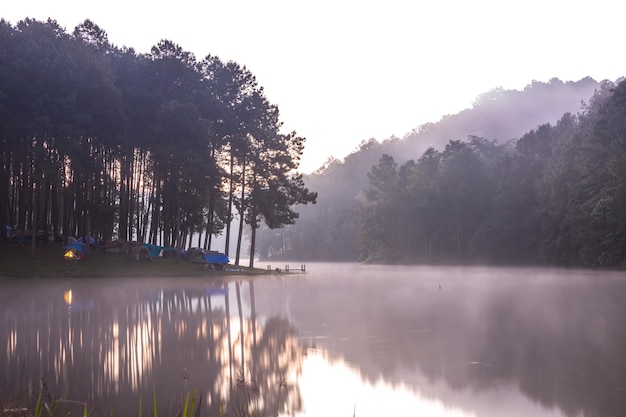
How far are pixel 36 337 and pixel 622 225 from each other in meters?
56.6

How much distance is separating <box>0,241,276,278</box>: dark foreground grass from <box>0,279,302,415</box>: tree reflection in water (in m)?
19.5

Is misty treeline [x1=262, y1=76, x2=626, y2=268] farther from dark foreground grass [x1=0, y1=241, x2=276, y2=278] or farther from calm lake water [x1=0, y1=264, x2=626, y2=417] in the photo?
calm lake water [x1=0, y1=264, x2=626, y2=417]

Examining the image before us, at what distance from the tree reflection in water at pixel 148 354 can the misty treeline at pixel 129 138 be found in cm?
2444

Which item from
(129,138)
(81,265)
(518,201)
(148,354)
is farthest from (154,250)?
(518,201)

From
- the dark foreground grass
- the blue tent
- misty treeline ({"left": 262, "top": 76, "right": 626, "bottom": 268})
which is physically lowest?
the dark foreground grass

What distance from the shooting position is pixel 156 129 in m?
60.4

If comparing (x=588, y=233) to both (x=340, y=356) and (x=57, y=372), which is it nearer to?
(x=340, y=356)

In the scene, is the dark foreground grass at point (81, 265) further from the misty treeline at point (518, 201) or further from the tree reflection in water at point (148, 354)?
the misty treeline at point (518, 201)

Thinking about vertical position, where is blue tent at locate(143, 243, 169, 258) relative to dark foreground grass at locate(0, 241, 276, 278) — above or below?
above

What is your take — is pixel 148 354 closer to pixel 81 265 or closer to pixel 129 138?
pixel 81 265

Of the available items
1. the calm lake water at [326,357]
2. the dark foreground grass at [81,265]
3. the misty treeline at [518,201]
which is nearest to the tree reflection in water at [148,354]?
the calm lake water at [326,357]

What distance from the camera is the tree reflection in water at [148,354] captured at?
1129 cm

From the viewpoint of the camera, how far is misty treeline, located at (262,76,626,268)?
218 ft

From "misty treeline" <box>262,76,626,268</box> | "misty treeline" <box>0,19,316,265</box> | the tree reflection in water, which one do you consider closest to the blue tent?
"misty treeline" <box>0,19,316,265</box>
